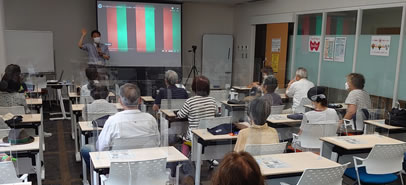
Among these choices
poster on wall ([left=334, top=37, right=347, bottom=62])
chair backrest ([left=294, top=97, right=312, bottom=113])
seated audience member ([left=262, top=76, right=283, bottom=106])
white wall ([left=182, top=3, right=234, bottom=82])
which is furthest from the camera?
white wall ([left=182, top=3, right=234, bottom=82])

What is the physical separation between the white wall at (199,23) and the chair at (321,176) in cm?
777

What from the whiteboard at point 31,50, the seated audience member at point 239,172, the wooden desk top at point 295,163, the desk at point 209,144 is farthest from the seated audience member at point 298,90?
the whiteboard at point 31,50

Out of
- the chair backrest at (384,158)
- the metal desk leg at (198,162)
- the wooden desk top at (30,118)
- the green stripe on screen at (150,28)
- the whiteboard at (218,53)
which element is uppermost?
the green stripe on screen at (150,28)

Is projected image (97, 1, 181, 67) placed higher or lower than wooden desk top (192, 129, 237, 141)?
higher

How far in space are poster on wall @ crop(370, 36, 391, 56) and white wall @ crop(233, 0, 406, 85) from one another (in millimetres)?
608

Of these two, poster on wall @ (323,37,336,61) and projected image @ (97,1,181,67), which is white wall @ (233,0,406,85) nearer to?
poster on wall @ (323,37,336,61)

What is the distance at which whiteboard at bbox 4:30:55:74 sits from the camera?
833cm

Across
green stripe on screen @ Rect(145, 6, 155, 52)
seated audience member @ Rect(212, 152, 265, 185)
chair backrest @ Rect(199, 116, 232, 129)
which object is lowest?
chair backrest @ Rect(199, 116, 232, 129)

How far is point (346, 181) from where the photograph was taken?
13.8 feet

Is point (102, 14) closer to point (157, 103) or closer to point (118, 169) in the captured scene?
point (157, 103)

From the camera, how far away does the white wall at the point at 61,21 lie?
28.5 ft

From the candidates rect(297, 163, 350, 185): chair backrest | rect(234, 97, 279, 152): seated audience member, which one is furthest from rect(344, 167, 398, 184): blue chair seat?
rect(234, 97, 279, 152): seated audience member

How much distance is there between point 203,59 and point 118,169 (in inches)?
325

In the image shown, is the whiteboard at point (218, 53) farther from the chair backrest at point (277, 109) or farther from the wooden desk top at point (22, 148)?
the wooden desk top at point (22, 148)
